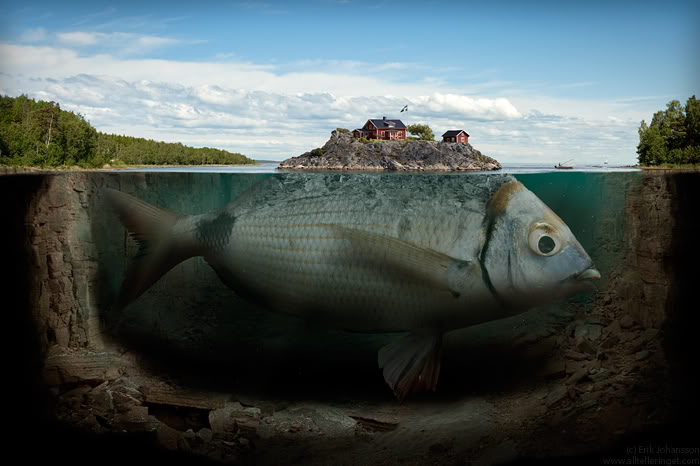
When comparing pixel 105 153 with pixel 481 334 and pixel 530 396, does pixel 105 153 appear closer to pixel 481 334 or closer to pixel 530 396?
pixel 481 334

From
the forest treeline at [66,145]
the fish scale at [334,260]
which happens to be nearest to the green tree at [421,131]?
the forest treeline at [66,145]

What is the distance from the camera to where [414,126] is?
4409 centimetres

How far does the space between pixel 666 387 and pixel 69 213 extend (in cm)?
424

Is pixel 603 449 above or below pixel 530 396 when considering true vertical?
below

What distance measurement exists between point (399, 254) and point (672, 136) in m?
3.21

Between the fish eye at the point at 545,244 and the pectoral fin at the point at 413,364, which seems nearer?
the fish eye at the point at 545,244

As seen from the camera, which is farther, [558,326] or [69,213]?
[69,213]

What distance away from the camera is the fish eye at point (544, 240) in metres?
2.57

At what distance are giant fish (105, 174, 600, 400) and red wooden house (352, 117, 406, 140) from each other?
3955cm

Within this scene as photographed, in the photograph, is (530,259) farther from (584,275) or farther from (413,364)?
(413,364)

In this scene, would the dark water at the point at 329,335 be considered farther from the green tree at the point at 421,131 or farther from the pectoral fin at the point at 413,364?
the green tree at the point at 421,131

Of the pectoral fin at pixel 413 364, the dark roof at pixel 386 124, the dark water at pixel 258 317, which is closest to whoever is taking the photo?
the pectoral fin at pixel 413 364

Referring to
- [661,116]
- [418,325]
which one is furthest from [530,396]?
[661,116]

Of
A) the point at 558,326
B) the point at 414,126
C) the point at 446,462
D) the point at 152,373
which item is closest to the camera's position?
the point at 446,462
